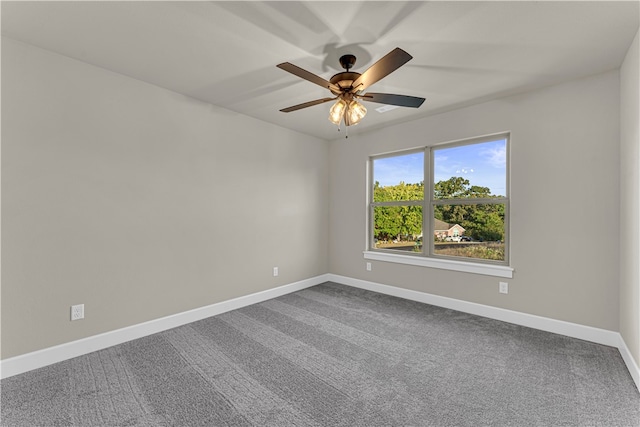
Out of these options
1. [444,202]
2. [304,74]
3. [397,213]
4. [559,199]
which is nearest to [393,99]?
[304,74]

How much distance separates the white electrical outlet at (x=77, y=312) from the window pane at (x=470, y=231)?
13.1 ft

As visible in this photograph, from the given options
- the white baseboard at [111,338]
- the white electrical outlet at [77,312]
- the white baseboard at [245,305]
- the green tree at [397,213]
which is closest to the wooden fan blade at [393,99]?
the green tree at [397,213]

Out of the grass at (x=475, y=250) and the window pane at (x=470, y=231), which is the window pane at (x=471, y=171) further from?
the grass at (x=475, y=250)

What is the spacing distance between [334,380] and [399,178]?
3.04 meters

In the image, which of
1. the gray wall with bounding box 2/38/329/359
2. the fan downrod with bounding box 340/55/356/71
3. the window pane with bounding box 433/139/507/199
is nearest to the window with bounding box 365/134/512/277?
the window pane with bounding box 433/139/507/199

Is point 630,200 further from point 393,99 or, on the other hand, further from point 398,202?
point 398,202

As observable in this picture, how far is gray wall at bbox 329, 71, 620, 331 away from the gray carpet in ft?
1.30

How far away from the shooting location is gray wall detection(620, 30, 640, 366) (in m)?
2.03

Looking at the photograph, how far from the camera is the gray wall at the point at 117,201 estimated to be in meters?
2.14

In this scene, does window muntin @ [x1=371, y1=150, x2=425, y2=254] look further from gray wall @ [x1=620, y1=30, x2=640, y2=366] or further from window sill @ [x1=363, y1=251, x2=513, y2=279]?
gray wall @ [x1=620, y1=30, x2=640, y2=366]

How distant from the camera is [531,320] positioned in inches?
116

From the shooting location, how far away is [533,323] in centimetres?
293

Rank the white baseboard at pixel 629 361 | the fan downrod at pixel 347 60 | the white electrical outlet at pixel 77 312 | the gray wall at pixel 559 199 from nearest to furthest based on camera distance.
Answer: the white baseboard at pixel 629 361, the fan downrod at pixel 347 60, the white electrical outlet at pixel 77 312, the gray wall at pixel 559 199

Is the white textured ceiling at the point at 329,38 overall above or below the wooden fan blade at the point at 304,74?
above
